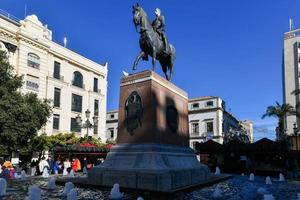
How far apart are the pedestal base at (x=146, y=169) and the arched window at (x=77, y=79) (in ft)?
106

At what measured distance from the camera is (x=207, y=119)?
222 ft

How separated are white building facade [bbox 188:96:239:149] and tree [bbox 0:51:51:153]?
145 ft

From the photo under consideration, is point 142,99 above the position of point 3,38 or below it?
below

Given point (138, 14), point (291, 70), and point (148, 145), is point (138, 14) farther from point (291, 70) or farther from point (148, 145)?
point (291, 70)

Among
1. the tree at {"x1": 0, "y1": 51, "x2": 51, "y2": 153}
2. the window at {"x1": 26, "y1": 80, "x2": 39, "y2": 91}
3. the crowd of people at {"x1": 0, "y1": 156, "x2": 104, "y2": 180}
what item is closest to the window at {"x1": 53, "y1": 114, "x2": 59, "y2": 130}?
the window at {"x1": 26, "y1": 80, "x2": 39, "y2": 91}

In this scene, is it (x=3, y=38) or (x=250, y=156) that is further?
(x=3, y=38)

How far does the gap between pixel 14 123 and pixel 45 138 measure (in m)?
10.3

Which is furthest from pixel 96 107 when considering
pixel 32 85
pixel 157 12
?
pixel 157 12

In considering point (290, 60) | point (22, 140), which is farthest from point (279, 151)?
point (290, 60)

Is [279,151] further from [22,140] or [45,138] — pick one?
[45,138]

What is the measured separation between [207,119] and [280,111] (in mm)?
18147

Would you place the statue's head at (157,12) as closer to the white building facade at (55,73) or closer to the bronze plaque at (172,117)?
the bronze plaque at (172,117)

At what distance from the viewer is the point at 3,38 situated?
34938 mm

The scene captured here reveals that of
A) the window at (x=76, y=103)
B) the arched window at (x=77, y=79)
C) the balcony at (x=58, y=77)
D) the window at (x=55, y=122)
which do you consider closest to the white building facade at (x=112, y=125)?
the arched window at (x=77, y=79)
